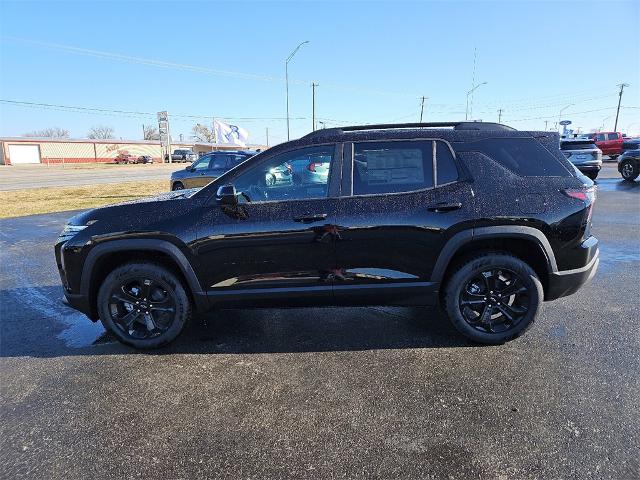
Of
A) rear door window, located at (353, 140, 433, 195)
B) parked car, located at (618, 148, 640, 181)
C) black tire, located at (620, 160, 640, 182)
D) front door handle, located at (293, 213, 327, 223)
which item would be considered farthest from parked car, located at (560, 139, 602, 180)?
front door handle, located at (293, 213, 327, 223)

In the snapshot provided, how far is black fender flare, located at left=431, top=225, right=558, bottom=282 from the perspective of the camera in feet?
11.6

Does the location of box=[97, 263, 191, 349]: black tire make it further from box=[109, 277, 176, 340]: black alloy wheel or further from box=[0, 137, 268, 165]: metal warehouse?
box=[0, 137, 268, 165]: metal warehouse

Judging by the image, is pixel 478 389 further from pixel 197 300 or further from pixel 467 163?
pixel 197 300

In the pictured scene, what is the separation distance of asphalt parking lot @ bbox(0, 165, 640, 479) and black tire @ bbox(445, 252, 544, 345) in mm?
168

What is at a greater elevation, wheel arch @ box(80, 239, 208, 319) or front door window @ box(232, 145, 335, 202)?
front door window @ box(232, 145, 335, 202)

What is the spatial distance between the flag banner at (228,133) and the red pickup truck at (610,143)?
160ft

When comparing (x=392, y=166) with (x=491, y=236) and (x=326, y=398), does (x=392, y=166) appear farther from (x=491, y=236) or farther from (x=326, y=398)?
(x=326, y=398)

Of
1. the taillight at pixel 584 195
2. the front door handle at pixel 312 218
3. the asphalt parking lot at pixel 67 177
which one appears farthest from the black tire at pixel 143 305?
the asphalt parking lot at pixel 67 177

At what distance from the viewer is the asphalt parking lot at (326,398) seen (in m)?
2.44

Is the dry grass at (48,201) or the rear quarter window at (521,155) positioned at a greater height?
the rear quarter window at (521,155)

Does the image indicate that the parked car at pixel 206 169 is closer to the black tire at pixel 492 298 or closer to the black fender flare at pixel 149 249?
the black fender flare at pixel 149 249

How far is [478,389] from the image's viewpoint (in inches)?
122

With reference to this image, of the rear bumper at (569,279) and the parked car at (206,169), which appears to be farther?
the parked car at (206,169)

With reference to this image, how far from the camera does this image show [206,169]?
1432cm
